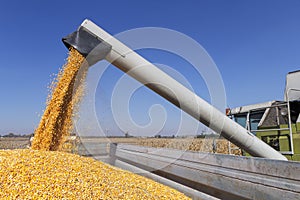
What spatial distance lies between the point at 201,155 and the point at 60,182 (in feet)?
3.42

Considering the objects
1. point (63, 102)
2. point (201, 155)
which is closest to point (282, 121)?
point (201, 155)

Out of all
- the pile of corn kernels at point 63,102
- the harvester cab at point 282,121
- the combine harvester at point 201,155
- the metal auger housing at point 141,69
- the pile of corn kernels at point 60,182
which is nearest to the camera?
the combine harvester at point 201,155

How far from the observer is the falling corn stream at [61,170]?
157cm

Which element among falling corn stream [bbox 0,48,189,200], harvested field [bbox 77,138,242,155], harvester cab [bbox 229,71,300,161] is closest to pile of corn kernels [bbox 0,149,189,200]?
falling corn stream [bbox 0,48,189,200]

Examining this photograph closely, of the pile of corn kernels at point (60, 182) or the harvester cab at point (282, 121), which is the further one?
the harvester cab at point (282, 121)

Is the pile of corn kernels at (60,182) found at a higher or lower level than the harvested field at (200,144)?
lower

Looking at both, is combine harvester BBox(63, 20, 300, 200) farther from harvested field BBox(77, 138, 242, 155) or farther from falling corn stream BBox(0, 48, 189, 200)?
harvested field BBox(77, 138, 242, 155)

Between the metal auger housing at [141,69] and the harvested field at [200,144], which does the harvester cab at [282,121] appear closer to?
the harvested field at [200,144]

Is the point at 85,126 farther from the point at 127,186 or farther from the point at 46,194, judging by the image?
the point at 46,194

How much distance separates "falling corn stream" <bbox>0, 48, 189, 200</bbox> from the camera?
1570mm

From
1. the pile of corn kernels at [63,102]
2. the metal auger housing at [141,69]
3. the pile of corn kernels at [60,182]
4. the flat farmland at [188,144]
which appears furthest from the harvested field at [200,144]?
the metal auger housing at [141,69]

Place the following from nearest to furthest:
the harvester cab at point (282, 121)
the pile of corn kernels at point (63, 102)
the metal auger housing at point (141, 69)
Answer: the metal auger housing at point (141, 69) < the pile of corn kernels at point (63, 102) < the harvester cab at point (282, 121)

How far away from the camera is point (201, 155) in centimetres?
180

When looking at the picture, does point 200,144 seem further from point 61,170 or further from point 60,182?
point 60,182
